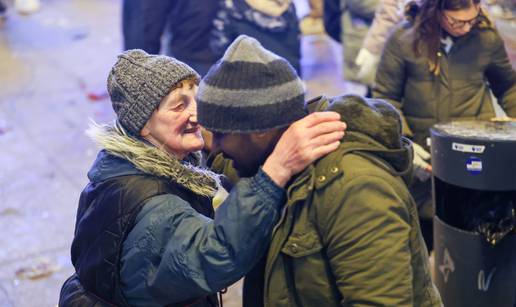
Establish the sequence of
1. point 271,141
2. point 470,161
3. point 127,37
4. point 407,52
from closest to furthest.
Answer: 1. point 271,141
2. point 470,161
3. point 407,52
4. point 127,37

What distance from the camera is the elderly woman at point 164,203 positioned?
2.12m

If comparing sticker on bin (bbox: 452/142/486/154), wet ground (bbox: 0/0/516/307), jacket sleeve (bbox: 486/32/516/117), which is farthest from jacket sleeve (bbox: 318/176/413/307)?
wet ground (bbox: 0/0/516/307)

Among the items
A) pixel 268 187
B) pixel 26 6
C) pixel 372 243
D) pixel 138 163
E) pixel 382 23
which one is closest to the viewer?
pixel 372 243

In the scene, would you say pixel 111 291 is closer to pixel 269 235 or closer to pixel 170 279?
pixel 170 279

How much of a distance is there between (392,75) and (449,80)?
0.29 m

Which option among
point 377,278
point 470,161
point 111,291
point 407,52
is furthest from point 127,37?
point 377,278

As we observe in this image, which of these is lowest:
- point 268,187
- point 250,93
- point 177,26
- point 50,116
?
point 50,116

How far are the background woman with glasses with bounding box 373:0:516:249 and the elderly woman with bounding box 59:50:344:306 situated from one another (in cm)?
167

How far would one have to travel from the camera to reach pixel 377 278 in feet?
6.63

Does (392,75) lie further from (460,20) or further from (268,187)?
(268,187)

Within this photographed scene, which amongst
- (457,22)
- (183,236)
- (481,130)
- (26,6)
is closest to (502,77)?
(457,22)

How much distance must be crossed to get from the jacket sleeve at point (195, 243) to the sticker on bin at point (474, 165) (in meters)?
1.40

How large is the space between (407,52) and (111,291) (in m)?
2.18

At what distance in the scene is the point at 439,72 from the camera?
12.8ft
